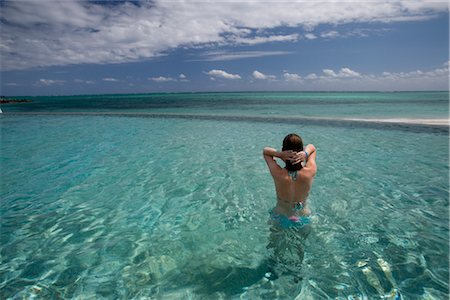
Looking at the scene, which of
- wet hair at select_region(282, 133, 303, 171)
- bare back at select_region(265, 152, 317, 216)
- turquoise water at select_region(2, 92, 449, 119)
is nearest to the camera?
wet hair at select_region(282, 133, 303, 171)

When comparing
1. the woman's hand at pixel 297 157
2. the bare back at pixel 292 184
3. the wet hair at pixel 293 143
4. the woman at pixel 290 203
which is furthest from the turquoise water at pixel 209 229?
the wet hair at pixel 293 143

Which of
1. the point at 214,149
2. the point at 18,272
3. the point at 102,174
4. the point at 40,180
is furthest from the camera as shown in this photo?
the point at 214,149

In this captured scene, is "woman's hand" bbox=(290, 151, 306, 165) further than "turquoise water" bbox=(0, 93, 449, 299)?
No

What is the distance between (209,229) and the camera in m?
4.86

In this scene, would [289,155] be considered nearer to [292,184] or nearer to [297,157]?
[297,157]

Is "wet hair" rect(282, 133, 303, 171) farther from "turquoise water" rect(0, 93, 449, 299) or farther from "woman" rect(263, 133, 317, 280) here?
"turquoise water" rect(0, 93, 449, 299)

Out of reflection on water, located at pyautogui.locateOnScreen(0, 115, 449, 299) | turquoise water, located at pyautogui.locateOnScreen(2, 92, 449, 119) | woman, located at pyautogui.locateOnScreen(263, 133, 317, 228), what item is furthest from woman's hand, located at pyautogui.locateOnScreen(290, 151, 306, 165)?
turquoise water, located at pyautogui.locateOnScreen(2, 92, 449, 119)

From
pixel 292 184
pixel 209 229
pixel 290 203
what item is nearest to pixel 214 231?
pixel 209 229

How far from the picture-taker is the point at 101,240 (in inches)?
179

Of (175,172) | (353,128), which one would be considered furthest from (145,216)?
(353,128)

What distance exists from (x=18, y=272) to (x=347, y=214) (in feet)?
18.8

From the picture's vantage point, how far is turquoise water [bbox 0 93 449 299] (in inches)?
136

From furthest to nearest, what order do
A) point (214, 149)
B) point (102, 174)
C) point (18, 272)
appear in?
point (214, 149)
point (102, 174)
point (18, 272)

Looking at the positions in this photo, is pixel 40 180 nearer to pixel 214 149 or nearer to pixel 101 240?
pixel 101 240
